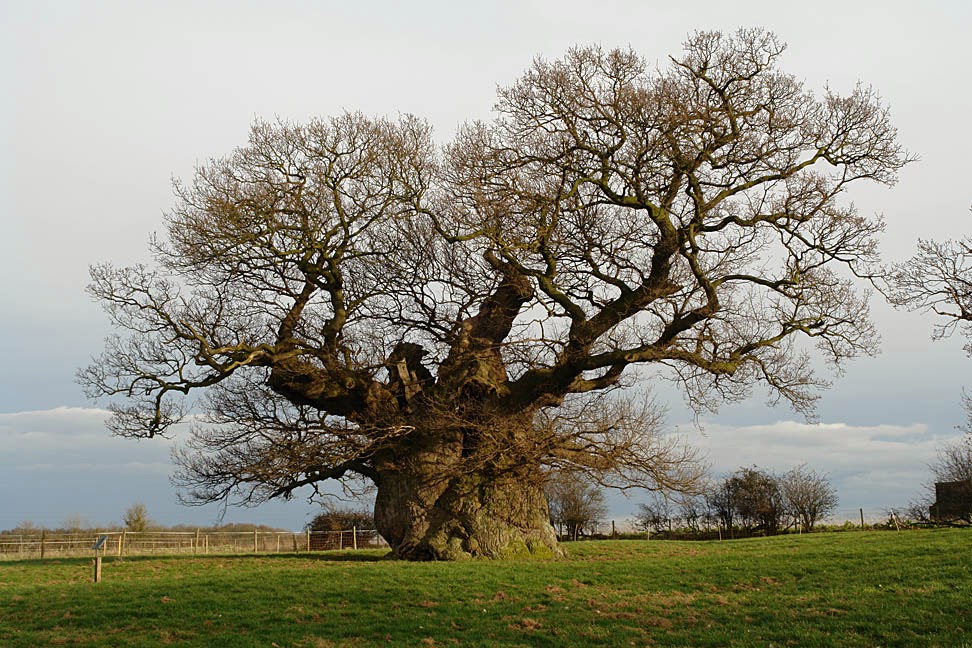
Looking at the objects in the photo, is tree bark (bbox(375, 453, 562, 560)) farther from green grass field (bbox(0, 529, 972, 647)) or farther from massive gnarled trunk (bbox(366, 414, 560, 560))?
green grass field (bbox(0, 529, 972, 647))

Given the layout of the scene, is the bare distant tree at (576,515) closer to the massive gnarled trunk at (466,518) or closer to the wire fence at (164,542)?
the wire fence at (164,542)

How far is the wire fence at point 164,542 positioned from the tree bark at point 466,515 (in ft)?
33.4

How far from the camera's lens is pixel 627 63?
58.9 ft

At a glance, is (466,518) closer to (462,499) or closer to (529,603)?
(462,499)

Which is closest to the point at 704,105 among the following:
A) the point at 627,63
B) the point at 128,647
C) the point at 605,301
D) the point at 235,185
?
the point at 627,63

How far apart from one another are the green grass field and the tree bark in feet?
6.07

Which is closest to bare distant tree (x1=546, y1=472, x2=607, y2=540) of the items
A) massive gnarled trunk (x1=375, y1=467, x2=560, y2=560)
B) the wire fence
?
the wire fence

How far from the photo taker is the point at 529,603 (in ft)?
43.4

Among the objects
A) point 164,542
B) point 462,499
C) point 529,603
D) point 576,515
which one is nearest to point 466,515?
point 462,499

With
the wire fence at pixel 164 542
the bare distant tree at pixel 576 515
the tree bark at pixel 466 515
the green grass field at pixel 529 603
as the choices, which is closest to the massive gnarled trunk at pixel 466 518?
the tree bark at pixel 466 515

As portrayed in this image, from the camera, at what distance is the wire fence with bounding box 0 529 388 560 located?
2867 cm

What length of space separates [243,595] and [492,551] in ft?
23.6

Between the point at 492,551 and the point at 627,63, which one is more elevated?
the point at 627,63

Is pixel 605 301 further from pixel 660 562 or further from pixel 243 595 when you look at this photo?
pixel 243 595
